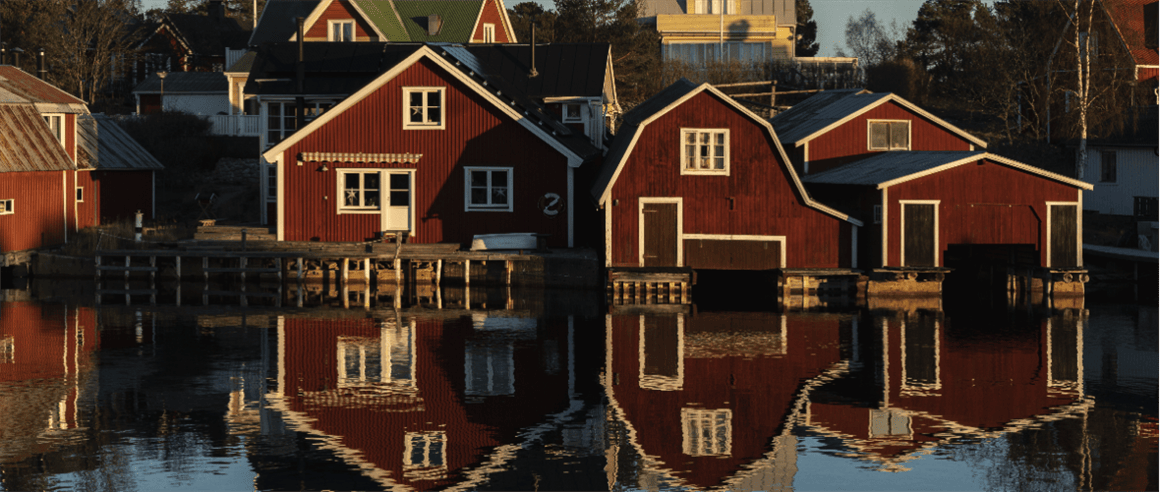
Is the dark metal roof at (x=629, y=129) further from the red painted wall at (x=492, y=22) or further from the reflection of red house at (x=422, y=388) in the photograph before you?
the red painted wall at (x=492, y=22)

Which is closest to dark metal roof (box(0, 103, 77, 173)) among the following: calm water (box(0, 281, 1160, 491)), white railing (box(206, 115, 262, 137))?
calm water (box(0, 281, 1160, 491))

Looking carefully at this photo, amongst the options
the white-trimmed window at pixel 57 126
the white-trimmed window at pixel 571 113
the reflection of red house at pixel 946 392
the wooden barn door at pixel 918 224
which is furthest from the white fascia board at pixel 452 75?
the reflection of red house at pixel 946 392

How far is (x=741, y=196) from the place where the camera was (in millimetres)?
34375

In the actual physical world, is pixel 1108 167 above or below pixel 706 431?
above

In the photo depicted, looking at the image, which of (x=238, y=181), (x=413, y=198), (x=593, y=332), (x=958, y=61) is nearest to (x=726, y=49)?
(x=958, y=61)

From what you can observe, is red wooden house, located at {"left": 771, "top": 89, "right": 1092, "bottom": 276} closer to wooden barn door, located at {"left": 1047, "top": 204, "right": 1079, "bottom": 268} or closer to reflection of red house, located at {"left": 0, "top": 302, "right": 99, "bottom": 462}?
wooden barn door, located at {"left": 1047, "top": 204, "right": 1079, "bottom": 268}

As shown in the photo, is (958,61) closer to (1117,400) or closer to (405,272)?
(405,272)

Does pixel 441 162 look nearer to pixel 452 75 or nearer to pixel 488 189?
Answer: pixel 488 189

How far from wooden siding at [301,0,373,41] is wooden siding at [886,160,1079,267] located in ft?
77.4

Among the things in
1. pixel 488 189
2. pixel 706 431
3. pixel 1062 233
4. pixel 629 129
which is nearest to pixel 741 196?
pixel 629 129

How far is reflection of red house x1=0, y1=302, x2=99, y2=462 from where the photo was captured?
58.2ft

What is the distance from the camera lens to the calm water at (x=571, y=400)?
52.2 ft

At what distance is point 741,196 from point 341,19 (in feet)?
71.4

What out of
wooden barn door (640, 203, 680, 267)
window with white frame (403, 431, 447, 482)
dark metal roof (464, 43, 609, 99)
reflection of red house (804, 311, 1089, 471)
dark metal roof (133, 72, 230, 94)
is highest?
dark metal roof (133, 72, 230, 94)
